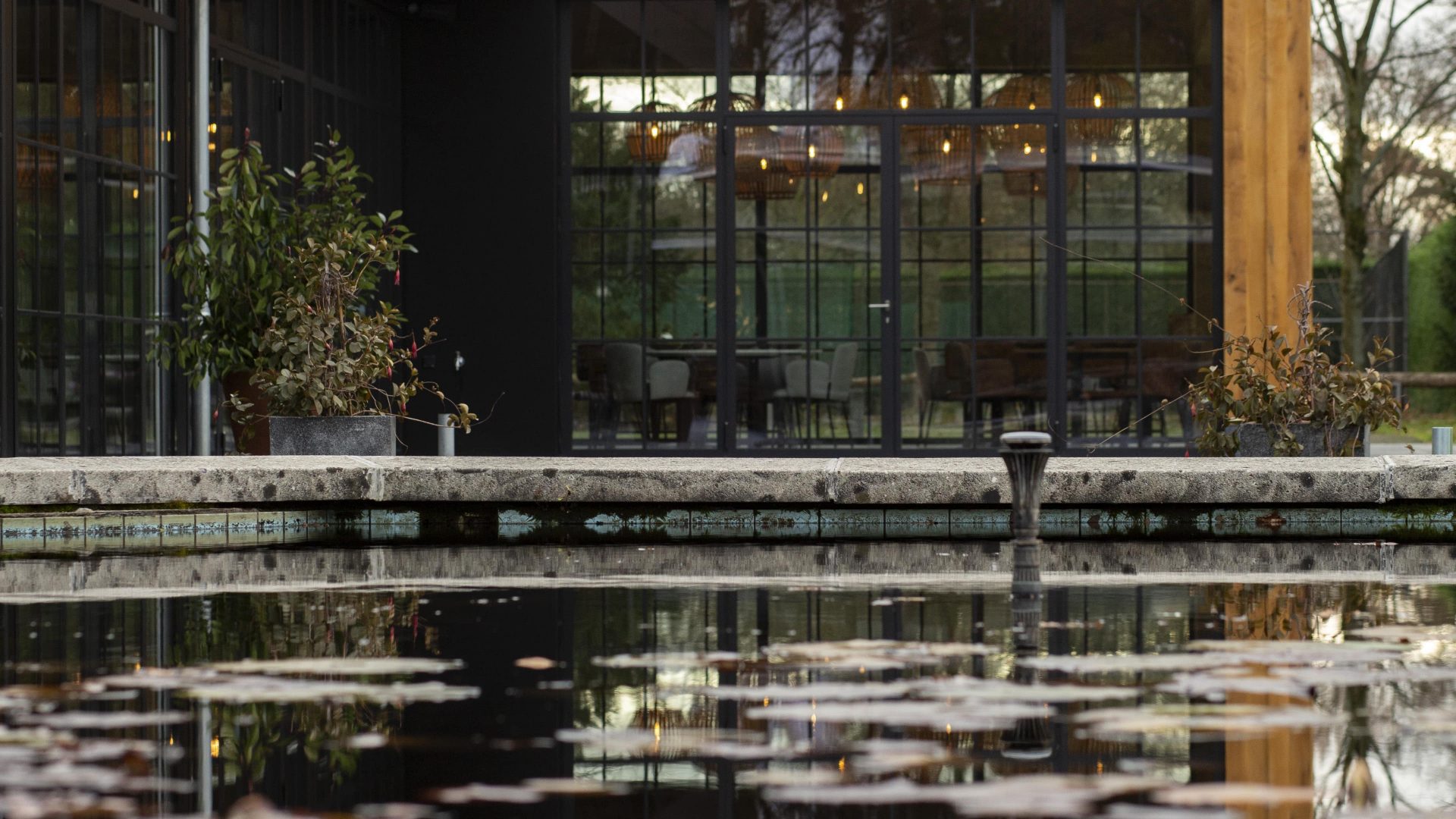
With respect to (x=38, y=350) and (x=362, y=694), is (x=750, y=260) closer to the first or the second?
(x=38, y=350)

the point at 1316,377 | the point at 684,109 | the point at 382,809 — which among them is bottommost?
the point at 382,809

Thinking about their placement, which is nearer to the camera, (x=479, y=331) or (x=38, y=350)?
(x=38, y=350)

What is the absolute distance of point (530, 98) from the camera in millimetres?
10898

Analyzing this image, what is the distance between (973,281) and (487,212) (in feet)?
9.65

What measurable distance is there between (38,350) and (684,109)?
15.3 ft

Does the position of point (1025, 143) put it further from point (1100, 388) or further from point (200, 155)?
point (200, 155)

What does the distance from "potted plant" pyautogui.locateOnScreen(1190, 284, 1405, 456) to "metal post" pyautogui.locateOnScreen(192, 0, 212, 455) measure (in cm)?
464

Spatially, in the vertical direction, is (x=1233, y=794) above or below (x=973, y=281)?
below

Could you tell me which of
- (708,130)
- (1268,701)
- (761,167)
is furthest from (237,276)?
(1268,701)

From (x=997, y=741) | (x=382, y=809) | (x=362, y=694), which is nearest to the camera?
(x=382, y=809)

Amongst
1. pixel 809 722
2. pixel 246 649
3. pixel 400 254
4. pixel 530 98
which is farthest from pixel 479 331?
pixel 809 722

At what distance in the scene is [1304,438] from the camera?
8.00 m

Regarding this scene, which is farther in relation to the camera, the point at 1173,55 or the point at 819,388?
the point at 819,388

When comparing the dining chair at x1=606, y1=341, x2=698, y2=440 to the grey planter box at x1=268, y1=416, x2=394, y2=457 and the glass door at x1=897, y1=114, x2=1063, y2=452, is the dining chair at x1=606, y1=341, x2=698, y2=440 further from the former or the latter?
the grey planter box at x1=268, y1=416, x2=394, y2=457
